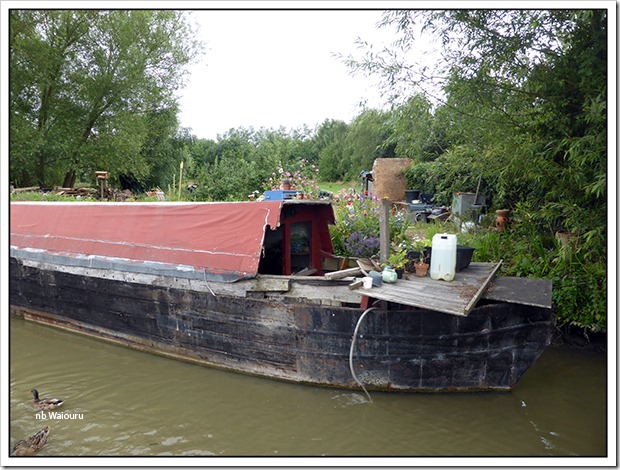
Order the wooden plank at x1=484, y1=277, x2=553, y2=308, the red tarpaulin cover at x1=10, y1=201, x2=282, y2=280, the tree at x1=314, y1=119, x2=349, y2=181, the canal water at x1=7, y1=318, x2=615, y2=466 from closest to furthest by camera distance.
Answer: the canal water at x1=7, y1=318, x2=615, y2=466 < the wooden plank at x1=484, y1=277, x2=553, y2=308 < the red tarpaulin cover at x1=10, y1=201, x2=282, y2=280 < the tree at x1=314, y1=119, x2=349, y2=181

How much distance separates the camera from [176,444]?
11.3 feet

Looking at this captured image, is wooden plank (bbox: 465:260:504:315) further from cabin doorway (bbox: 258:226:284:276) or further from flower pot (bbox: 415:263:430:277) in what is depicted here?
cabin doorway (bbox: 258:226:284:276)

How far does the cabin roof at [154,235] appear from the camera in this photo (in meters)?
4.34

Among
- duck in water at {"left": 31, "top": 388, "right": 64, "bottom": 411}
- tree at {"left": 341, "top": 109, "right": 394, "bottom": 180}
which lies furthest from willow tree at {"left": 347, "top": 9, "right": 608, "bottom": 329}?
tree at {"left": 341, "top": 109, "right": 394, "bottom": 180}

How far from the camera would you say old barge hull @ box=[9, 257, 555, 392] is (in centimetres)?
382

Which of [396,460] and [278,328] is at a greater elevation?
[278,328]

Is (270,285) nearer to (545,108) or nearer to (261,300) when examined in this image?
(261,300)

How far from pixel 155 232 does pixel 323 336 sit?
232 cm

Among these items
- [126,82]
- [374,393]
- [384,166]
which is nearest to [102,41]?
[126,82]

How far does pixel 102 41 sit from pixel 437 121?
3848 mm

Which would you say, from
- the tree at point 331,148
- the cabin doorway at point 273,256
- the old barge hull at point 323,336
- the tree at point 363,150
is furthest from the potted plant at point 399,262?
the tree at point 331,148

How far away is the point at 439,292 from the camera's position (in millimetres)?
3732

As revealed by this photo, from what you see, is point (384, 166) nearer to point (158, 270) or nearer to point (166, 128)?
point (166, 128)

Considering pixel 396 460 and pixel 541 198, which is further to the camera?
pixel 541 198
